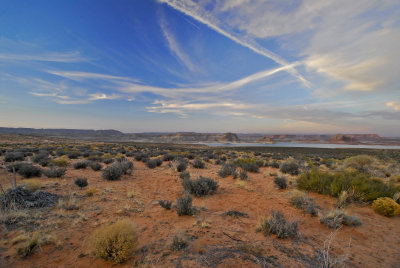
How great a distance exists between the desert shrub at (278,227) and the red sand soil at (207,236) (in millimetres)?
140

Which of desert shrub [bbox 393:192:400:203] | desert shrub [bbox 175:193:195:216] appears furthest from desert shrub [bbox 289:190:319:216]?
desert shrub [bbox 175:193:195:216]

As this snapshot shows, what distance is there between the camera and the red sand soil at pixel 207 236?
292 cm

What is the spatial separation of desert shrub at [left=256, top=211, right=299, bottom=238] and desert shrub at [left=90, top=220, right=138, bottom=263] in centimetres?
288

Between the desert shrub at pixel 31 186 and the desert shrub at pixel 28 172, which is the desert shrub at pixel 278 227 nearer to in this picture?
the desert shrub at pixel 31 186

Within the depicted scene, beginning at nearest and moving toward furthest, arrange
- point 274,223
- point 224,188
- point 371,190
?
point 274,223 → point 371,190 → point 224,188

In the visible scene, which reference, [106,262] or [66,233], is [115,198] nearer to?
[66,233]

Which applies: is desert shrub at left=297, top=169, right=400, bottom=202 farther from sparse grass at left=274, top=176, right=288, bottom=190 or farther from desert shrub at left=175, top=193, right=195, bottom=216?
desert shrub at left=175, top=193, right=195, bottom=216

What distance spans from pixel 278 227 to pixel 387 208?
4.31 metres

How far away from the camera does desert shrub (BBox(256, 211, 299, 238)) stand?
3.69 metres

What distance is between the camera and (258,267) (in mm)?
2752

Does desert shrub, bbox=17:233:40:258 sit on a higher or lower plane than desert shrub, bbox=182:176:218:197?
higher

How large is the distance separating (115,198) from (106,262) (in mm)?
3638

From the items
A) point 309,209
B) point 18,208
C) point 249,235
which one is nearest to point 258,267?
point 249,235

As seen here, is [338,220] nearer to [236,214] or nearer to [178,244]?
[236,214]
